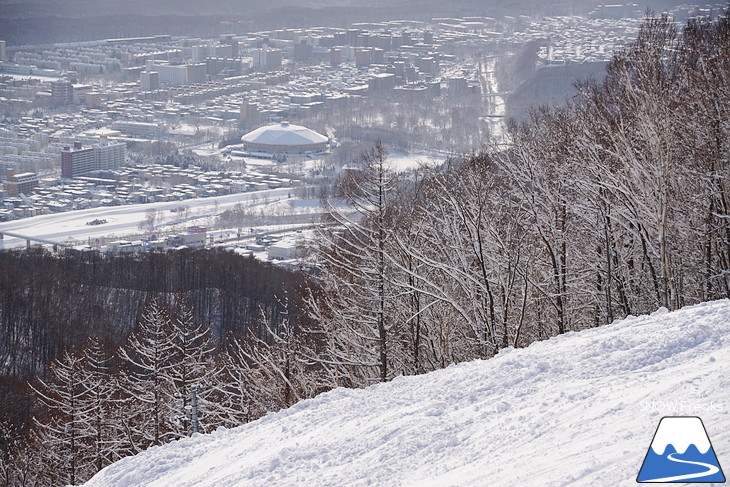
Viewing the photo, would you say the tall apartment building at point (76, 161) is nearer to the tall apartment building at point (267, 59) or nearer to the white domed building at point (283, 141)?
the white domed building at point (283, 141)

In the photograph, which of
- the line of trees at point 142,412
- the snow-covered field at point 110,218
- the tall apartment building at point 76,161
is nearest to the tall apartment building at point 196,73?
the tall apartment building at point 76,161

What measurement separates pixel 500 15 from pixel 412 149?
2679 inches

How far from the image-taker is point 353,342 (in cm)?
964

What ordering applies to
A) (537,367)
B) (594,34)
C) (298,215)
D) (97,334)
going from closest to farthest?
1. (537,367)
2. (97,334)
3. (298,215)
4. (594,34)

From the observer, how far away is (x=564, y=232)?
9.72m

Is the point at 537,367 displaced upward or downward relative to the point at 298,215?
upward

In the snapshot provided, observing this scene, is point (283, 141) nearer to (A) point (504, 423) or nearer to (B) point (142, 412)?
(B) point (142, 412)

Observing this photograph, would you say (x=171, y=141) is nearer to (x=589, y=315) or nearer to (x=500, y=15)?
(x=589, y=315)

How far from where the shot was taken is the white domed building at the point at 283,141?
172 feet

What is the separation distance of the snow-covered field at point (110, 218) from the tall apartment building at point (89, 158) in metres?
8.99

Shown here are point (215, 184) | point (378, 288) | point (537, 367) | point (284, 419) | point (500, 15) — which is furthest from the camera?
point (500, 15)

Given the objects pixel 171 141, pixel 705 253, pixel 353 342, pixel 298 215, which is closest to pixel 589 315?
pixel 705 253

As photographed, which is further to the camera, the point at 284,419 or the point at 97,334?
the point at 97,334

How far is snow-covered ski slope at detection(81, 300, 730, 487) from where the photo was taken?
153 inches
